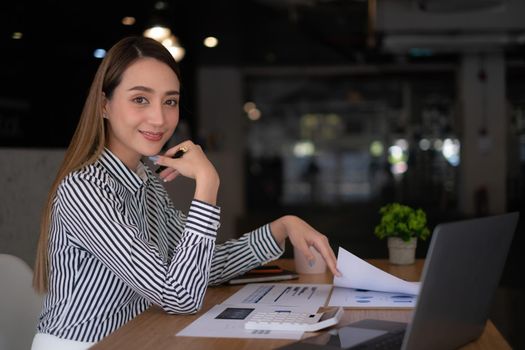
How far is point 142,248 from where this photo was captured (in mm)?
1619

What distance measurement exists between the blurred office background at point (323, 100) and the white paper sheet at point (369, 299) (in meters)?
1.94

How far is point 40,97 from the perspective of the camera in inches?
180

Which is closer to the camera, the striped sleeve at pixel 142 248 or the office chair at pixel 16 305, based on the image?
the striped sleeve at pixel 142 248

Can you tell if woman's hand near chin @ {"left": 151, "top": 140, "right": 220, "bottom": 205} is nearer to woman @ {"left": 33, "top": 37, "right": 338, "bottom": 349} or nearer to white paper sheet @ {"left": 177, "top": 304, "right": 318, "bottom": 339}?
woman @ {"left": 33, "top": 37, "right": 338, "bottom": 349}

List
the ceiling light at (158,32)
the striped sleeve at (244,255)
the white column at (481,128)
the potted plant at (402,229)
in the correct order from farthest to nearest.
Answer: the white column at (481,128) < the ceiling light at (158,32) < the potted plant at (402,229) < the striped sleeve at (244,255)

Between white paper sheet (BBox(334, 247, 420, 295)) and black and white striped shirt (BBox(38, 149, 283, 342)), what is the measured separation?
0.38m

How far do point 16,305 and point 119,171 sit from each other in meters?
0.49

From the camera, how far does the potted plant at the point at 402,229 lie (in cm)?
242

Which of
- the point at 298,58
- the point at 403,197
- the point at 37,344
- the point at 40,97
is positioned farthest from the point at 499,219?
the point at 403,197

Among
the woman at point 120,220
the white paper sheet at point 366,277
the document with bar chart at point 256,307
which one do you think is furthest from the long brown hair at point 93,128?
the white paper sheet at point 366,277

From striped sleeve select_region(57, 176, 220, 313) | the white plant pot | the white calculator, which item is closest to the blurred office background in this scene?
the white plant pot

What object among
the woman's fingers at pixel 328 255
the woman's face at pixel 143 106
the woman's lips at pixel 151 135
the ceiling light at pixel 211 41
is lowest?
the woman's fingers at pixel 328 255

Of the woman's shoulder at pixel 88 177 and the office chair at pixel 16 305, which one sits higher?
the woman's shoulder at pixel 88 177

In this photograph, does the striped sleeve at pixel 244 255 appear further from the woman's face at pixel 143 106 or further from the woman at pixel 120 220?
the woman's face at pixel 143 106
